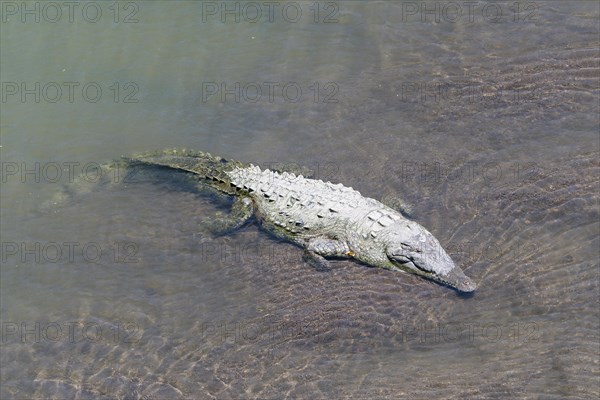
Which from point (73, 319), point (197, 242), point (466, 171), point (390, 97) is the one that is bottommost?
point (73, 319)

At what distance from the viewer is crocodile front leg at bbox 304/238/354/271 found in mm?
8141

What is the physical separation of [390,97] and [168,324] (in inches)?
208

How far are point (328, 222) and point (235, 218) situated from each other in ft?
4.57

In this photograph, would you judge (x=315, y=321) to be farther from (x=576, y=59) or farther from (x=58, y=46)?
(x=58, y=46)

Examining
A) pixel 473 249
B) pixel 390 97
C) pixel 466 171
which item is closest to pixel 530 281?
pixel 473 249

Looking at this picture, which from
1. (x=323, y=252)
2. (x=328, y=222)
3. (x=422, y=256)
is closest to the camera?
(x=422, y=256)

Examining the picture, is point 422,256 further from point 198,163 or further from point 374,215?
point 198,163

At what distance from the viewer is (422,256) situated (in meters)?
7.80

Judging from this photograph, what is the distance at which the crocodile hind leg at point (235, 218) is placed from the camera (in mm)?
8617

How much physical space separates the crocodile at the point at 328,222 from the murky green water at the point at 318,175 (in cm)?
25

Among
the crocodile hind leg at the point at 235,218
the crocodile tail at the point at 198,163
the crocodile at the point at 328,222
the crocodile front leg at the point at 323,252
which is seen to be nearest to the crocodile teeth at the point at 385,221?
the crocodile at the point at 328,222

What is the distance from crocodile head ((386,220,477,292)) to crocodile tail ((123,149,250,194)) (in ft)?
8.37

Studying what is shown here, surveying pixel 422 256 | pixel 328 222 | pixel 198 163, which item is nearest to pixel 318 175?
pixel 328 222

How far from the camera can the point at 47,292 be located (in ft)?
27.3
